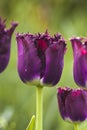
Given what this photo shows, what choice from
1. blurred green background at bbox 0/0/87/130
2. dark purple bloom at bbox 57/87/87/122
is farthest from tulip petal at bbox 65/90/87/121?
blurred green background at bbox 0/0/87/130

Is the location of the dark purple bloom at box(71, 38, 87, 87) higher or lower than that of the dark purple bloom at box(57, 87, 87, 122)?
higher

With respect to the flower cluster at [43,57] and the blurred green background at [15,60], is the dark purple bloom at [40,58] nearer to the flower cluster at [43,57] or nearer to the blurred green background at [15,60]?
the flower cluster at [43,57]

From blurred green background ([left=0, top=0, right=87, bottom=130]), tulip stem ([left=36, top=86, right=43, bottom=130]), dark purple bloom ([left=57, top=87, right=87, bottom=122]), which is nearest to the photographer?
tulip stem ([left=36, top=86, right=43, bottom=130])

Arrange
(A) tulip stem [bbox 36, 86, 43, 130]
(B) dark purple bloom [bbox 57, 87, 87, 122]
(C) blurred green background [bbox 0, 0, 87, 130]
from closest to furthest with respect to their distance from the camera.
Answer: (A) tulip stem [bbox 36, 86, 43, 130], (B) dark purple bloom [bbox 57, 87, 87, 122], (C) blurred green background [bbox 0, 0, 87, 130]

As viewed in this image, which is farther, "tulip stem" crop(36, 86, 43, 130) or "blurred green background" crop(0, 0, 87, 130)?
"blurred green background" crop(0, 0, 87, 130)

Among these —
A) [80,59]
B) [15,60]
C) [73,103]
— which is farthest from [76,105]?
[15,60]

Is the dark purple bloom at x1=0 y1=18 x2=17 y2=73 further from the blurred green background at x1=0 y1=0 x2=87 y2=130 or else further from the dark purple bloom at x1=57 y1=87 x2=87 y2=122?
the blurred green background at x1=0 y1=0 x2=87 y2=130

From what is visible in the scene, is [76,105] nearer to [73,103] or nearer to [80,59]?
[73,103]
